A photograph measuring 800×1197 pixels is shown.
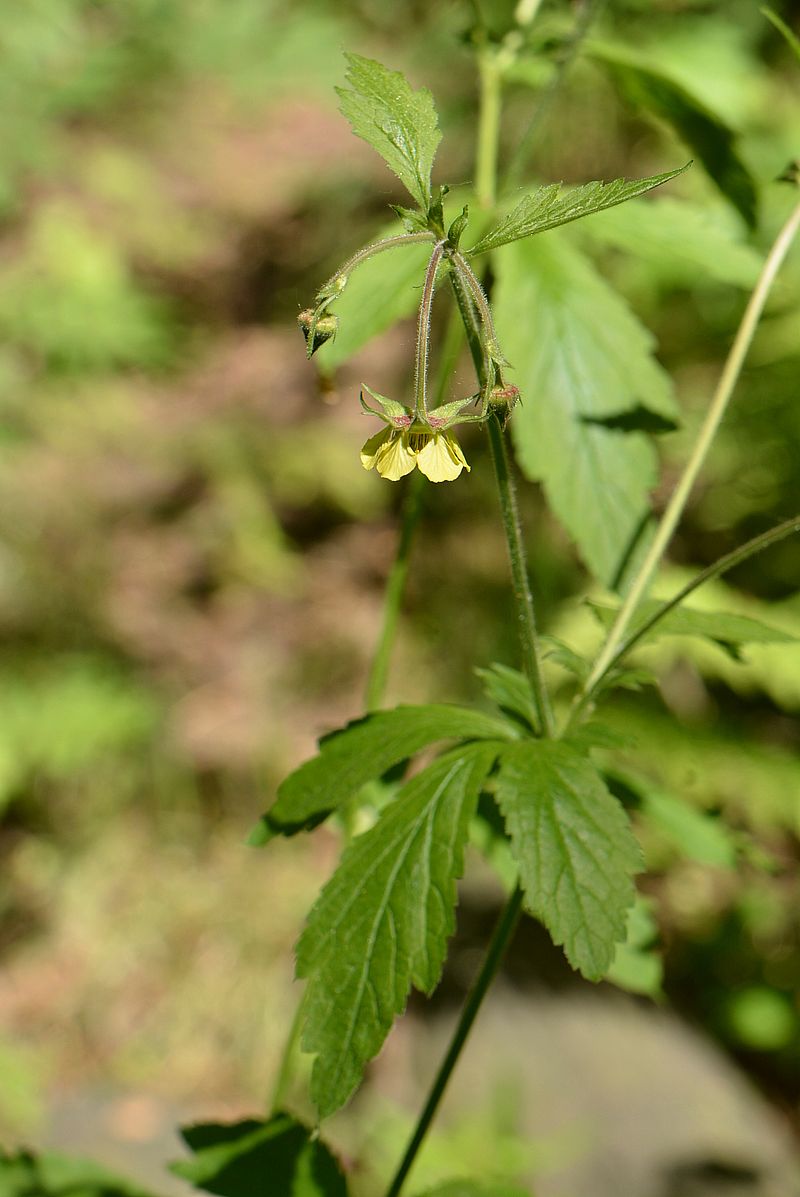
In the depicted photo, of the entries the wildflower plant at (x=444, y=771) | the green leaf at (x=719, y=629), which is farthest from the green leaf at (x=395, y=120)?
the green leaf at (x=719, y=629)

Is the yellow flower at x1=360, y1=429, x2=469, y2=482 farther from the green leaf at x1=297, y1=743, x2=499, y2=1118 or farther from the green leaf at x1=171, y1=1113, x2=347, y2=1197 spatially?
the green leaf at x1=171, y1=1113, x2=347, y2=1197

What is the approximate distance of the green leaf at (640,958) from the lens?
4.66 ft

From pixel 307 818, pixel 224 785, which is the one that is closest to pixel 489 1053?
pixel 224 785

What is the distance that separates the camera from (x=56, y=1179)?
1.44 meters

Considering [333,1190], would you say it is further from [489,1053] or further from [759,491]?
[759,491]

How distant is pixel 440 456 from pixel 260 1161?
90 centimetres

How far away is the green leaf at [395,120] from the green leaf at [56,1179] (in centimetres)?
134

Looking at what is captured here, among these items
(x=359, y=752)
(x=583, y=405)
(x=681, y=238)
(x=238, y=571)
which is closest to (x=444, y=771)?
(x=359, y=752)

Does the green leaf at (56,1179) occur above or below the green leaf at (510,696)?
below

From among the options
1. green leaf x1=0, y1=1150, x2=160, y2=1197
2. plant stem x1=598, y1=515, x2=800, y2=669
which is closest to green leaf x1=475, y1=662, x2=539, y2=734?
plant stem x1=598, y1=515, x2=800, y2=669

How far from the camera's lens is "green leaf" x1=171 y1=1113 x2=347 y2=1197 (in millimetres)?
1221

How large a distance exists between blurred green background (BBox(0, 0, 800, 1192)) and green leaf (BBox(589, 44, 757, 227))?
137cm

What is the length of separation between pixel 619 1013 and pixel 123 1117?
1.52 meters

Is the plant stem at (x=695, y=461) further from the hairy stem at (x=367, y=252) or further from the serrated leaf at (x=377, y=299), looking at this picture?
the hairy stem at (x=367, y=252)
